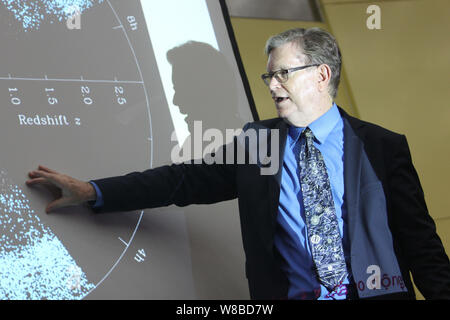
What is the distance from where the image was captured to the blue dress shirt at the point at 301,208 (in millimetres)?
1278

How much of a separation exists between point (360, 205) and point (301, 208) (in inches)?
5.1

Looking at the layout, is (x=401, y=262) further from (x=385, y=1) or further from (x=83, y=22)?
(x=385, y=1)

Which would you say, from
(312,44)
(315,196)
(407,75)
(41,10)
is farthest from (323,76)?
(407,75)

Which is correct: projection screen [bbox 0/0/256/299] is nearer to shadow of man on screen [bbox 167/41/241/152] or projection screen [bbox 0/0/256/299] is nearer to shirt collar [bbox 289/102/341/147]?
shadow of man on screen [bbox 167/41/241/152]

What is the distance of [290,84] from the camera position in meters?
1.42

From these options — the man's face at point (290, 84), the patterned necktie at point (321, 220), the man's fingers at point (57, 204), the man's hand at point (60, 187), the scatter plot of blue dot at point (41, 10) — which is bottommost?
the patterned necktie at point (321, 220)

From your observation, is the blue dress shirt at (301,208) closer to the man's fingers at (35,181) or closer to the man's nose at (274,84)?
the man's nose at (274,84)

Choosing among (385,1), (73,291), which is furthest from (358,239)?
(385,1)

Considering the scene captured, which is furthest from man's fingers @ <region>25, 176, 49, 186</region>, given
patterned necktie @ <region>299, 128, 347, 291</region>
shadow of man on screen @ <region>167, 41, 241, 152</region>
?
patterned necktie @ <region>299, 128, 347, 291</region>

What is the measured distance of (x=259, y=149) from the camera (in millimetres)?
1451

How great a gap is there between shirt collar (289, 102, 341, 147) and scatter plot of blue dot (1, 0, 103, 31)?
57cm

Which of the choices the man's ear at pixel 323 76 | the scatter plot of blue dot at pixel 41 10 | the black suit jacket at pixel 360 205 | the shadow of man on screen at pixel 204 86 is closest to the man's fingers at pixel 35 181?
the black suit jacket at pixel 360 205

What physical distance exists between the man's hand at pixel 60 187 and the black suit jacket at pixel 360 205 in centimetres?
5

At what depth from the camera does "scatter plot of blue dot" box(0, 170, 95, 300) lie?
1.09 m
